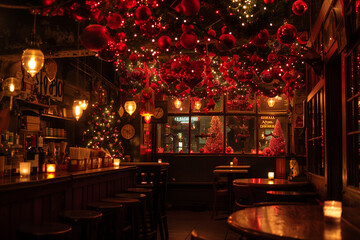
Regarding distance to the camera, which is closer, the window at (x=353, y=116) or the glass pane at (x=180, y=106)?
the window at (x=353, y=116)

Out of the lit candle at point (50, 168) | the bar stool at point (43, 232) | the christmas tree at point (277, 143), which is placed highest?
the christmas tree at point (277, 143)

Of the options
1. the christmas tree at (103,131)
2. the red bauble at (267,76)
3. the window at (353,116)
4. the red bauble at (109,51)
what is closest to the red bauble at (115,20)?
the red bauble at (109,51)

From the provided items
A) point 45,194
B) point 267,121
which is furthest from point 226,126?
point 45,194

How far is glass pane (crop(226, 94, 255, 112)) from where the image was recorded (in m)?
10.5

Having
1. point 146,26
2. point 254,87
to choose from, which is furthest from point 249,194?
point 254,87

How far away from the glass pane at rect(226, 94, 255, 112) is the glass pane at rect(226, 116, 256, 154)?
0.22 m

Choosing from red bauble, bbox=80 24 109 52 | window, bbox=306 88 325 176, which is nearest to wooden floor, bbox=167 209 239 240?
window, bbox=306 88 325 176

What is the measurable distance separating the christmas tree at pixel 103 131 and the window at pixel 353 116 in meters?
6.36

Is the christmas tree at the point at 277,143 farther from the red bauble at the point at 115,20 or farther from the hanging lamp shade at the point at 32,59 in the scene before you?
the hanging lamp shade at the point at 32,59

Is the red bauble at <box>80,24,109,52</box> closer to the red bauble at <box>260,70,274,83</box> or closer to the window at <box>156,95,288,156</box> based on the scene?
the red bauble at <box>260,70,274,83</box>

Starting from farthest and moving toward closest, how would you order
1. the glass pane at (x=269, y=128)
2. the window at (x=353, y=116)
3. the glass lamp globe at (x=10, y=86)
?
the glass pane at (x=269, y=128) < the glass lamp globe at (x=10, y=86) < the window at (x=353, y=116)

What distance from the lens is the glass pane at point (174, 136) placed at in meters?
10.7

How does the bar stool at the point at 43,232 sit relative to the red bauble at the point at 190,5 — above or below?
below

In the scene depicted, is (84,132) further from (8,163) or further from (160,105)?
(8,163)
